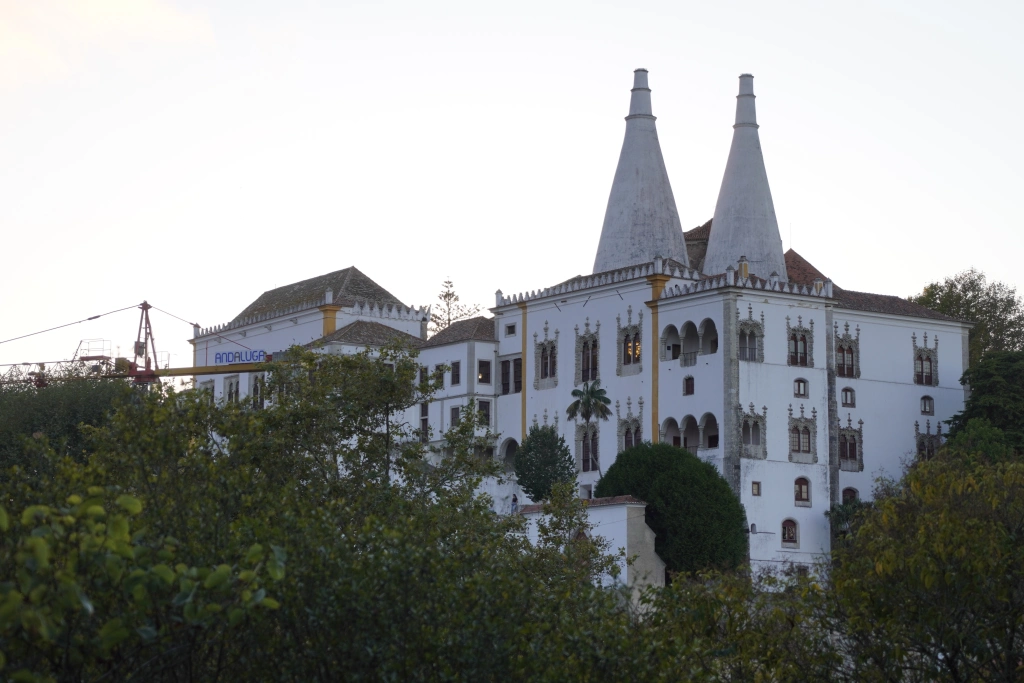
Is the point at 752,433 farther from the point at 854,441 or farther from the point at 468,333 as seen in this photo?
the point at 468,333

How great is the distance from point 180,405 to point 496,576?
410 inches

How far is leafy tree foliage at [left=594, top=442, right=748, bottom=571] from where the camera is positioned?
2103 inches

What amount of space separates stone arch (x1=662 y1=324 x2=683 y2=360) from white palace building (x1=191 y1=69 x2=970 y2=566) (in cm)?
5

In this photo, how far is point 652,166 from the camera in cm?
6762

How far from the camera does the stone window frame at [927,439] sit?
62.6 m

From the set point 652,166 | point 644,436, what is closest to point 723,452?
point 644,436

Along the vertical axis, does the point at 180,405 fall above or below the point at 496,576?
above

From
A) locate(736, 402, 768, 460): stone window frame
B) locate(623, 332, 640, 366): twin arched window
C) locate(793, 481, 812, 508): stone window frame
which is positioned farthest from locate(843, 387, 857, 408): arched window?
A: locate(623, 332, 640, 366): twin arched window

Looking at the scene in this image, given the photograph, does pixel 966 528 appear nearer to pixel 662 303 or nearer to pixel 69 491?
pixel 69 491

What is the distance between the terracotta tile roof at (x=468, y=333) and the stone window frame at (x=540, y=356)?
8.77 feet

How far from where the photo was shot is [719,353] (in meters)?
58.6

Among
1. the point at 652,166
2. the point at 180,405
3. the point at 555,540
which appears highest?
the point at 652,166

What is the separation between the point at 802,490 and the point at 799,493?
0.68ft

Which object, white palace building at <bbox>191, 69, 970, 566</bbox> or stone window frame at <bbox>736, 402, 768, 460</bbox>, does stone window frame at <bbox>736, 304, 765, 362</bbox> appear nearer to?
white palace building at <bbox>191, 69, 970, 566</bbox>
